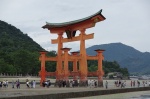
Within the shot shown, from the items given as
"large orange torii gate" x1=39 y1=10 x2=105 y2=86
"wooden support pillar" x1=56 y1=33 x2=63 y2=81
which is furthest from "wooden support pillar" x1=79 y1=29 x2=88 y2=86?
"wooden support pillar" x1=56 y1=33 x2=63 y2=81

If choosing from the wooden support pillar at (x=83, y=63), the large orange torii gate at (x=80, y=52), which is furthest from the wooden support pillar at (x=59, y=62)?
the wooden support pillar at (x=83, y=63)

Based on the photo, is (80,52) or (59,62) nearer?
(80,52)

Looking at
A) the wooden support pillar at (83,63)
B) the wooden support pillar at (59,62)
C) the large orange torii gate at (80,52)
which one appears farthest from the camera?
the wooden support pillar at (59,62)

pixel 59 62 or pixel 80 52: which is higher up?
pixel 80 52

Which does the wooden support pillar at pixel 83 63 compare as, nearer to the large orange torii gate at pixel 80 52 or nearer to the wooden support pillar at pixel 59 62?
the large orange torii gate at pixel 80 52

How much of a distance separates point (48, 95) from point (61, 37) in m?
20.1

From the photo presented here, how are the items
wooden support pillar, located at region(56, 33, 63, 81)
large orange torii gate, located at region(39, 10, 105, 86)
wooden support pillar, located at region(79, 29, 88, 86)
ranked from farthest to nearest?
1. wooden support pillar, located at region(56, 33, 63, 81)
2. wooden support pillar, located at region(79, 29, 88, 86)
3. large orange torii gate, located at region(39, 10, 105, 86)

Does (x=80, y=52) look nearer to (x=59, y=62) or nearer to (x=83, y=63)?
(x=83, y=63)

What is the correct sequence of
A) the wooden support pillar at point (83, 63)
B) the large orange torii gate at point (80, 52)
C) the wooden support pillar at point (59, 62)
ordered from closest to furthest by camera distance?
the large orange torii gate at point (80, 52) < the wooden support pillar at point (83, 63) < the wooden support pillar at point (59, 62)

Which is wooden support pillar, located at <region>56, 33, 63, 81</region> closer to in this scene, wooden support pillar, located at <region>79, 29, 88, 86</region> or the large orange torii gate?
the large orange torii gate

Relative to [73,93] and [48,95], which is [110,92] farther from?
[48,95]

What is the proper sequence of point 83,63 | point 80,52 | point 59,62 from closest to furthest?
point 83,63 < point 80,52 < point 59,62

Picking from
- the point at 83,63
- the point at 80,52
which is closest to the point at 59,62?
the point at 80,52

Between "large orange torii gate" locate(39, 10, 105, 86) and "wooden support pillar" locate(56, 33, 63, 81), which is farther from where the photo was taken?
"wooden support pillar" locate(56, 33, 63, 81)
